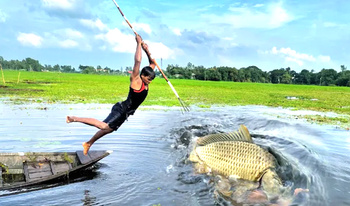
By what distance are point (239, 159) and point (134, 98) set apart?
8.04 ft

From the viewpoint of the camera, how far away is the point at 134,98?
6.30 meters

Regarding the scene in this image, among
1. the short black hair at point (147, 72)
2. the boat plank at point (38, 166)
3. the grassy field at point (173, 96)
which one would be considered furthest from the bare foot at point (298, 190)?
the grassy field at point (173, 96)

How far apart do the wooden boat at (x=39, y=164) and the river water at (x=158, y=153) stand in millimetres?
388

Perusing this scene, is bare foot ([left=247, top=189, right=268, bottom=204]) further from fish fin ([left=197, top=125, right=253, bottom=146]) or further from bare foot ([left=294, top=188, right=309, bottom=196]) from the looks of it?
fish fin ([left=197, top=125, right=253, bottom=146])

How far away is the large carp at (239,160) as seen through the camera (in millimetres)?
5898

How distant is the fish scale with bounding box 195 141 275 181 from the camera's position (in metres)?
5.98

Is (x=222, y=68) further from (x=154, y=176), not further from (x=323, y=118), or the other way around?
(x=154, y=176)

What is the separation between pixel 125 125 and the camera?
41.7 feet

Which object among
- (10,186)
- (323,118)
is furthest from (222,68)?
(10,186)

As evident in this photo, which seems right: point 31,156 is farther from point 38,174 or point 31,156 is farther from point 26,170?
point 38,174

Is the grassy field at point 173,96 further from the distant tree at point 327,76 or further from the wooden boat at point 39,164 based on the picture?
the distant tree at point 327,76

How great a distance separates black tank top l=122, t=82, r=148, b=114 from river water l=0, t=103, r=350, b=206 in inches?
59.8

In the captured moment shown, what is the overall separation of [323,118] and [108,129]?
1209cm

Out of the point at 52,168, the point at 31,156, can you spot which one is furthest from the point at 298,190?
the point at 31,156
